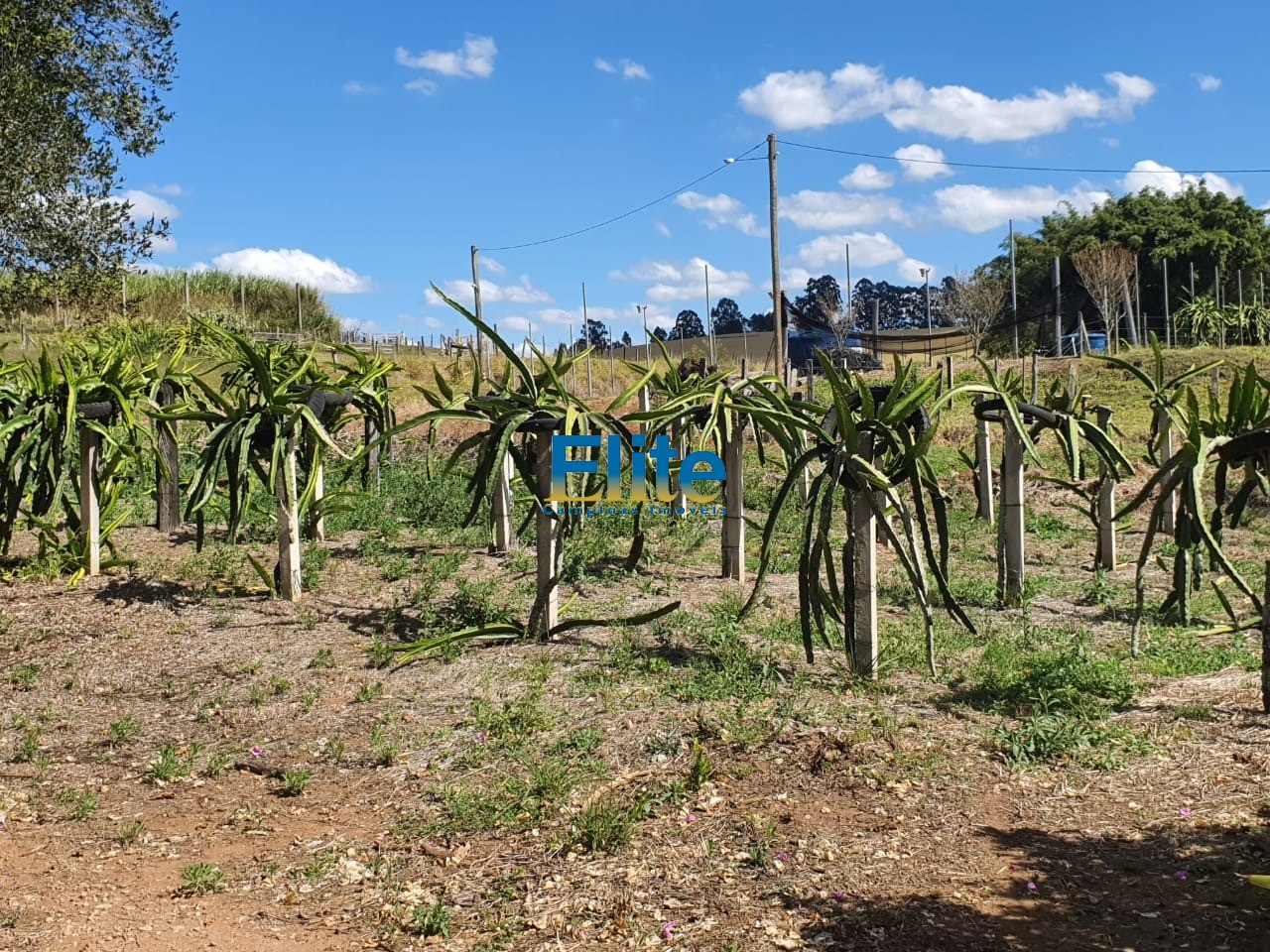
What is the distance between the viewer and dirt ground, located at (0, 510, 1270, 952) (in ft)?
9.92

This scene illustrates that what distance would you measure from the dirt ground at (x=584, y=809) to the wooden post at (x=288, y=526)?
0.98 metres

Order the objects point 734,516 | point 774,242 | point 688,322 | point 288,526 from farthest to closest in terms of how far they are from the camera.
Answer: point 688,322 → point 774,242 → point 734,516 → point 288,526

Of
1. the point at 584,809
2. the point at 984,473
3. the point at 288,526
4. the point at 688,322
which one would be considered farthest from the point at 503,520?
the point at 688,322

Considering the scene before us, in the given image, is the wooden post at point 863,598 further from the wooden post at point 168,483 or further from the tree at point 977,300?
the tree at point 977,300

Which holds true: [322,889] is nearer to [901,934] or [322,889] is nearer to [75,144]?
[901,934]

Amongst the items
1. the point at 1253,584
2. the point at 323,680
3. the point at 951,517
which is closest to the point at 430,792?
the point at 323,680

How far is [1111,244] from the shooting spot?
34.9 meters

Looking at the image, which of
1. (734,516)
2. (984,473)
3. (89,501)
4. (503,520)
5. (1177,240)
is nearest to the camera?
(89,501)

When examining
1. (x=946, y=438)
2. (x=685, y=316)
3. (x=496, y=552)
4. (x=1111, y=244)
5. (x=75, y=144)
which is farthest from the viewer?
(x=685, y=316)

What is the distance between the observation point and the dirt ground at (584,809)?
3.02 metres

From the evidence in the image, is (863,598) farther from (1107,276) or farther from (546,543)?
(1107,276)

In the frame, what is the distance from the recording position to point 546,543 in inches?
219

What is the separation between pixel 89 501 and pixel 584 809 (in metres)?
4.88

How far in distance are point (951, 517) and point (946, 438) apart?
6333 mm
